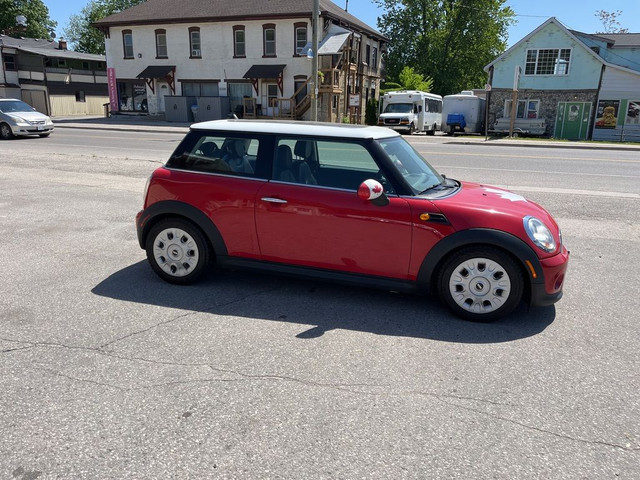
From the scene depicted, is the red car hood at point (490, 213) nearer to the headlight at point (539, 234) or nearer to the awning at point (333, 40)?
the headlight at point (539, 234)

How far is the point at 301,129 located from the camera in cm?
475

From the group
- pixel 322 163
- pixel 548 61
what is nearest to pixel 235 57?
pixel 548 61

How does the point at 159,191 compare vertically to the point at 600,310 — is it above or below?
above

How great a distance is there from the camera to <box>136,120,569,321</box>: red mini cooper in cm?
414

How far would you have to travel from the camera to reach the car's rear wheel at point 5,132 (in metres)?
21.6

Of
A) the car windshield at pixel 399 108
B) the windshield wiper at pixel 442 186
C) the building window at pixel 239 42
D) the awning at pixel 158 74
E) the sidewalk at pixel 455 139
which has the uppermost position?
the building window at pixel 239 42

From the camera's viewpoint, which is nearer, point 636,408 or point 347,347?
point 636,408

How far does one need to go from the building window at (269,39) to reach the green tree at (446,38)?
72.1 ft

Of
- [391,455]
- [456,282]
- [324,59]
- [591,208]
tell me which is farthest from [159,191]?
[324,59]

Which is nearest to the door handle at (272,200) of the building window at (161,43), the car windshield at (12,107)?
the car windshield at (12,107)

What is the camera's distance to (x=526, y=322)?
14.1ft

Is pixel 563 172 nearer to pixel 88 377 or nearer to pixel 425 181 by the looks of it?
→ pixel 425 181

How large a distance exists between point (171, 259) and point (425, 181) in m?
2.55

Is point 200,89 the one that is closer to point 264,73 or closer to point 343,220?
point 264,73
